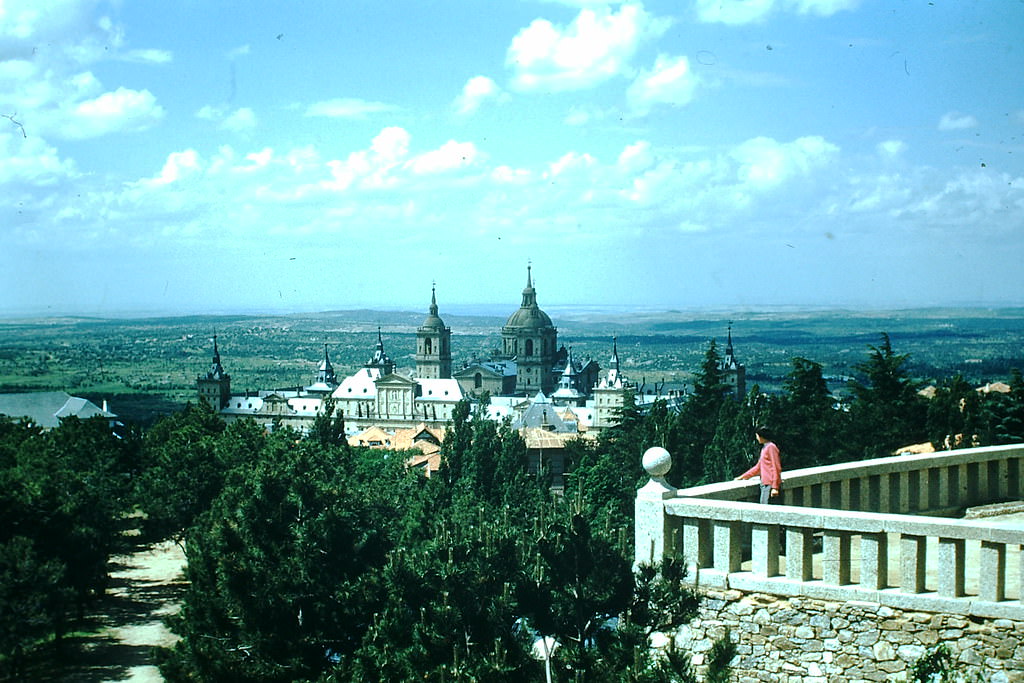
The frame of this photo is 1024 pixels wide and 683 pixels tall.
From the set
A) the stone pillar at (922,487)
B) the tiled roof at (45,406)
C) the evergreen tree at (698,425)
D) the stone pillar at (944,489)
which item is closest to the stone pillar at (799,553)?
the stone pillar at (922,487)

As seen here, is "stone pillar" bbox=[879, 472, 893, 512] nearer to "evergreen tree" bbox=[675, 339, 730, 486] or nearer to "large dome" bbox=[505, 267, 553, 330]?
"evergreen tree" bbox=[675, 339, 730, 486]

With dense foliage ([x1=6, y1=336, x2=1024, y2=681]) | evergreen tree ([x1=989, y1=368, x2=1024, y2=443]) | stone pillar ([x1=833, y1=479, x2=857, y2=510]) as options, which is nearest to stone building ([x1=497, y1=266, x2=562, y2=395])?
dense foliage ([x1=6, y1=336, x2=1024, y2=681])

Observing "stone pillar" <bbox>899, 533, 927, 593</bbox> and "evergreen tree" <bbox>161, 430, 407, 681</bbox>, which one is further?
"evergreen tree" <bbox>161, 430, 407, 681</bbox>

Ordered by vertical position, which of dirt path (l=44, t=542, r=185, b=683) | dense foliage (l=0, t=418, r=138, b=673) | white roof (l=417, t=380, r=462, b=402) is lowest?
white roof (l=417, t=380, r=462, b=402)

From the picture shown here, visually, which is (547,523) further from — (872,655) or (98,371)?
(98,371)

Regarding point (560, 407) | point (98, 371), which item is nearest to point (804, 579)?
→ point (560, 407)

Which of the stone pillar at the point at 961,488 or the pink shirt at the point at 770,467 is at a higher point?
the pink shirt at the point at 770,467

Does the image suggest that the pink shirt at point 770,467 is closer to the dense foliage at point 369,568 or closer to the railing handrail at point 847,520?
the railing handrail at point 847,520

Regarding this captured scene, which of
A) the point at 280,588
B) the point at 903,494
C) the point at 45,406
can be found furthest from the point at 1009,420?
the point at 45,406
